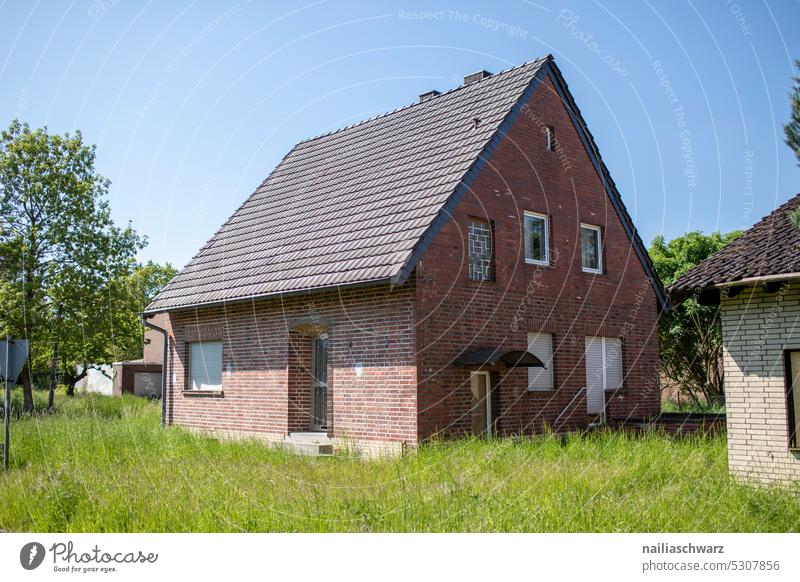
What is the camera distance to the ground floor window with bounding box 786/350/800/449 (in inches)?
428

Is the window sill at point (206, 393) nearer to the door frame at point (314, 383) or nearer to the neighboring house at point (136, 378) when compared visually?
the door frame at point (314, 383)

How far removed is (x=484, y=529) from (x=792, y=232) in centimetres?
682

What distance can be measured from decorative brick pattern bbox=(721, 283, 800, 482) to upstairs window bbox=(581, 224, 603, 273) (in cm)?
711

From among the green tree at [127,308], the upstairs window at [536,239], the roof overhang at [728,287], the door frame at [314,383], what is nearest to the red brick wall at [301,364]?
the door frame at [314,383]

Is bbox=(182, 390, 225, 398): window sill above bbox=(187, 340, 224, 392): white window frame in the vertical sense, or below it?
below

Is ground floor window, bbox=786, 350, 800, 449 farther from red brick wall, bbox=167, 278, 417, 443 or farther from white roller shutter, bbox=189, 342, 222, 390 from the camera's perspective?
white roller shutter, bbox=189, 342, 222, 390

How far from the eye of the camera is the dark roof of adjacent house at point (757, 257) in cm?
1054

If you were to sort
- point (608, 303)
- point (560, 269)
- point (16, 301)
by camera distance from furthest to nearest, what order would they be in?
1. point (16, 301)
2. point (608, 303)
3. point (560, 269)

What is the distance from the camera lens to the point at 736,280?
10.7m

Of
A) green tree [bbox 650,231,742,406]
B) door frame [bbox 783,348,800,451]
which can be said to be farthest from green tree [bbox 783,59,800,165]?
green tree [bbox 650,231,742,406]

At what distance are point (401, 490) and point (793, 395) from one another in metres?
5.71

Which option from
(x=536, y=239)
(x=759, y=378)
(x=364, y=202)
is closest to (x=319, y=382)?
(x=364, y=202)
